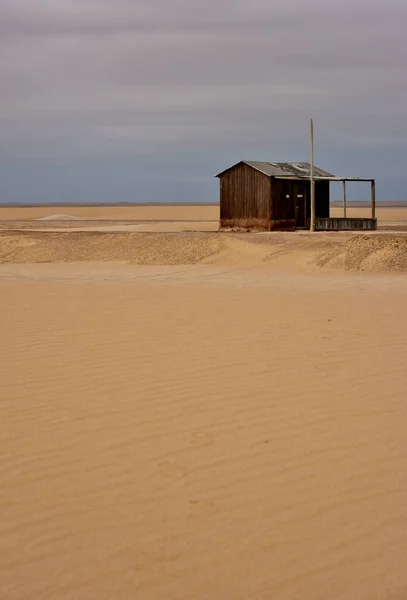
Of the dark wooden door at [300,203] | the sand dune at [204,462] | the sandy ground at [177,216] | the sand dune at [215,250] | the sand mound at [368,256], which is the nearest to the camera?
the sand dune at [204,462]

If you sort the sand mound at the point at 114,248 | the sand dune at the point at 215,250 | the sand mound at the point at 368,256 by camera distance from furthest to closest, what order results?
the sand mound at the point at 114,248 < the sand dune at the point at 215,250 < the sand mound at the point at 368,256

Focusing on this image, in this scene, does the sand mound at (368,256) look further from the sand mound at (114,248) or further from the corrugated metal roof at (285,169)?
the corrugated metal roof at (285,169)

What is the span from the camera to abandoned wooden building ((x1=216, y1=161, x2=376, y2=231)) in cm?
3303

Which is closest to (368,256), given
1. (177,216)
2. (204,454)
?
(204,454)

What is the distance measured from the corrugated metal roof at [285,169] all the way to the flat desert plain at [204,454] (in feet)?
71.2

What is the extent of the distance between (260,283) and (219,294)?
2.91m

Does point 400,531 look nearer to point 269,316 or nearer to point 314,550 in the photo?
point 314,550

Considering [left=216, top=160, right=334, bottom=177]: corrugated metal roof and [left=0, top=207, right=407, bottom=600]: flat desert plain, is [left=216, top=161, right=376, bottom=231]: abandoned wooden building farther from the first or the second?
[left=0, top=207, right=407, bottom=600]: flat desert plain

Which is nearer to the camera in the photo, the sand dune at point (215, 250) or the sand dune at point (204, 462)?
the sand dune at point (204, 462)

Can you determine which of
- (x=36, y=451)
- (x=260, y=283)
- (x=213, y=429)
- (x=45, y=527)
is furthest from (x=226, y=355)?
(x=260, y=283)

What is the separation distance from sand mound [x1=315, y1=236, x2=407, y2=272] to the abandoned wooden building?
37.8ft

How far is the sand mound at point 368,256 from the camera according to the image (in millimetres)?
19938

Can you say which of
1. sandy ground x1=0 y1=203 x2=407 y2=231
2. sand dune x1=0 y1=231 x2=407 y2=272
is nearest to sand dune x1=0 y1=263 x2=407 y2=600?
sand dune x1=0 y1=231 x2=407 y2=272

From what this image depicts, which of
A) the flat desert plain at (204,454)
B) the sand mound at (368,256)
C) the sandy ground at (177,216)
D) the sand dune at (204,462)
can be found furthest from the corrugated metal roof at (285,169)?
the sand dune at (204,462)
